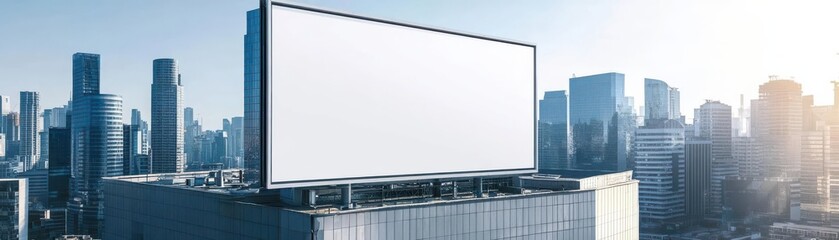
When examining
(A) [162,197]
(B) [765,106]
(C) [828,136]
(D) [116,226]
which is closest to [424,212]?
(A) [162,197]

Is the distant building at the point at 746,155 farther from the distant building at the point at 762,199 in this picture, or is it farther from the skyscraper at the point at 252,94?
the skyscraper at the point at 252,94

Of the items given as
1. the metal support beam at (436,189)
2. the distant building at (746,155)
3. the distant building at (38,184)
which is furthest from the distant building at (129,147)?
the distant building at (746,155)

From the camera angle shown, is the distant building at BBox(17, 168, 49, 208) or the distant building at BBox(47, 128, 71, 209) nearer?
the distant building at BBox(47, 128, 71, 209)

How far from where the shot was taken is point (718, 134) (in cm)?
18588

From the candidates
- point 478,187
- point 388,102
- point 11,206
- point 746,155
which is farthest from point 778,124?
point 11,206

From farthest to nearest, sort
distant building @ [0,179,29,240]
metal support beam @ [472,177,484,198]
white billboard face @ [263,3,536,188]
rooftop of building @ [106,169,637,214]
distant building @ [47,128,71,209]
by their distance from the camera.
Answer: distant building @ [47,128,71,209] → distant building @ [0,179,29,240] → metal support beam @ [472,177,484,198] → rooftop of building @ [106,169,637,214] → white billboard face @ [263,3,536,188]

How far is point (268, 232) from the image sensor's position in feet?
82.8

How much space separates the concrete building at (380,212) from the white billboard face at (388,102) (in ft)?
6.13

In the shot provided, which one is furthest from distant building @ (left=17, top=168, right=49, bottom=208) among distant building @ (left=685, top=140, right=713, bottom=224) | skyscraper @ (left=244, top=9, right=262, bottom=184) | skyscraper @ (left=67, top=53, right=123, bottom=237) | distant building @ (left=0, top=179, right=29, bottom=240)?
distant building @ (left=685, top=140, right=713, bottom=224)

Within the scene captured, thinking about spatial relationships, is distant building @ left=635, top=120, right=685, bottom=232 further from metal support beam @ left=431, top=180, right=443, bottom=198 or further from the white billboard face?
metal support beam @ left=431, top=180, right=443, bottom=198

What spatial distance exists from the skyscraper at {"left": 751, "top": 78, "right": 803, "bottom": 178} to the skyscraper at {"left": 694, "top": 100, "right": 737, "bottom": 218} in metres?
9.87

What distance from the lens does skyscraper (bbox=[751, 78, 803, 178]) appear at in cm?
18025

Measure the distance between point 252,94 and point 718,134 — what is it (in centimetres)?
15097

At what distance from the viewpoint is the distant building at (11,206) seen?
102 metres
